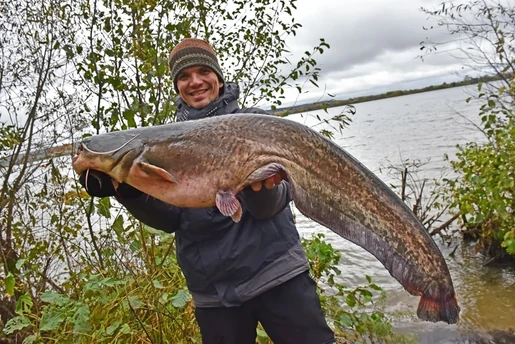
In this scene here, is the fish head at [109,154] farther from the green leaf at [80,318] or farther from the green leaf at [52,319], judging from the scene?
the green leaf at [52,319]

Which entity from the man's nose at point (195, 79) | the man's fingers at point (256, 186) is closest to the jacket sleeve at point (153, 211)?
the man's fingers at point (256, 186)

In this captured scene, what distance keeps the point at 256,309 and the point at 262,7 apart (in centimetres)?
423

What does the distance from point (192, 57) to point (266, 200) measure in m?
1.08

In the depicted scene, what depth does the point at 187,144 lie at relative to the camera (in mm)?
1958

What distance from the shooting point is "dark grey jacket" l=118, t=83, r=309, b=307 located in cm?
218

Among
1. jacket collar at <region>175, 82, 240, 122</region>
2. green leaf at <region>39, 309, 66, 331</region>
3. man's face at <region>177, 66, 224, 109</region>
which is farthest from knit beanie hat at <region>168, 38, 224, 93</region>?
green leaf at <region>39, 309, 66, 331</region>

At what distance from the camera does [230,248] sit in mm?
2191

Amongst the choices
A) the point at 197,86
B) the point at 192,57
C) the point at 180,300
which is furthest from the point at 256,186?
the point at 180,300

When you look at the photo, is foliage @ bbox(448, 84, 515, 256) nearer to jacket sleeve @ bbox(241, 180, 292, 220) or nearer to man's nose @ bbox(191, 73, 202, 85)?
jacket sleeve @ bbox(241, 180, 292, 220)

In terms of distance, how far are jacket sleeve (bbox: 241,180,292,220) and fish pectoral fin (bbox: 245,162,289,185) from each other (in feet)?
0.24

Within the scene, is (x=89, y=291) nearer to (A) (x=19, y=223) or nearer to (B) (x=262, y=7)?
(A) (x=19, y=223)

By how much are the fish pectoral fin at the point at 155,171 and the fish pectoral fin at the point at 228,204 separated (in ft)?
0.73

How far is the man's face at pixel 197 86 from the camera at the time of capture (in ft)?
8.36

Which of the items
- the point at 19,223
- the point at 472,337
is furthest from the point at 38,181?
the point at 472,337
